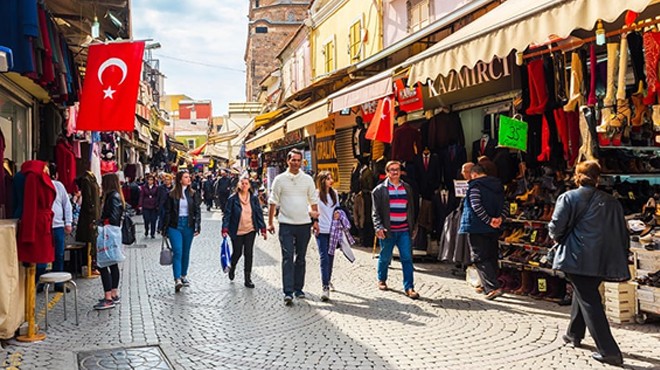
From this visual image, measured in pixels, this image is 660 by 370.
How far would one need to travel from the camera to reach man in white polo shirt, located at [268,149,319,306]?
8.09m

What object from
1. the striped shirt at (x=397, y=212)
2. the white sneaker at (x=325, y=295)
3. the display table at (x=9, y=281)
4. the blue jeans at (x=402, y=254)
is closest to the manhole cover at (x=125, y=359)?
the display table at (x=9, y=281)

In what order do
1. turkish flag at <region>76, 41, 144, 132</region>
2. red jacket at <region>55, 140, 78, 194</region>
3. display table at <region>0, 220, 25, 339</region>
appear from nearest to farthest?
display table at <region>0, 220, 25, 339</region>
turkish flag at <region>76, 41, 144, 132</region>
red jacket at <region>55, 140, 78, 194</region>

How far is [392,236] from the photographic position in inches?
332

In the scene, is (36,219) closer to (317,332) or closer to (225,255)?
(317,332)

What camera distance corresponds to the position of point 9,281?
6.03 metres

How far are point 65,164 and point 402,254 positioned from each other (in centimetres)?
648

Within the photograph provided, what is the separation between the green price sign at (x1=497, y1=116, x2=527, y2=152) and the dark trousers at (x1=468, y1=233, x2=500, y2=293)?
1211mm

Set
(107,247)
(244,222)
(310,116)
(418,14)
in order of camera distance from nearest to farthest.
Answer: (107,247) < (244,222) < (310,116) < (418,14)

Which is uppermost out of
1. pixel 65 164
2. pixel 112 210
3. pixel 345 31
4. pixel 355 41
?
pixel 345 31

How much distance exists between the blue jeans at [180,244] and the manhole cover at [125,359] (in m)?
3.10

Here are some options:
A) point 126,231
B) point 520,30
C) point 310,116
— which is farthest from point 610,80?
point 310,116

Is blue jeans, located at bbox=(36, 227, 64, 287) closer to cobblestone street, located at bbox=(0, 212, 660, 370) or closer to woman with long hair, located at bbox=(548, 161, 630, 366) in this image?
cobblestone street, located at bbox=(0, 212, 660, 370)

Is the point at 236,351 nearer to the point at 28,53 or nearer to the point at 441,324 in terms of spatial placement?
the point at 441,324

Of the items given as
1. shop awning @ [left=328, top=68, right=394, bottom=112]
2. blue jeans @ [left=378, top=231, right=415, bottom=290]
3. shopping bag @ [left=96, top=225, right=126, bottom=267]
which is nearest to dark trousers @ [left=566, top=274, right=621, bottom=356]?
blue jeans @ [left=378, top=231, right=415, bottom=290]
